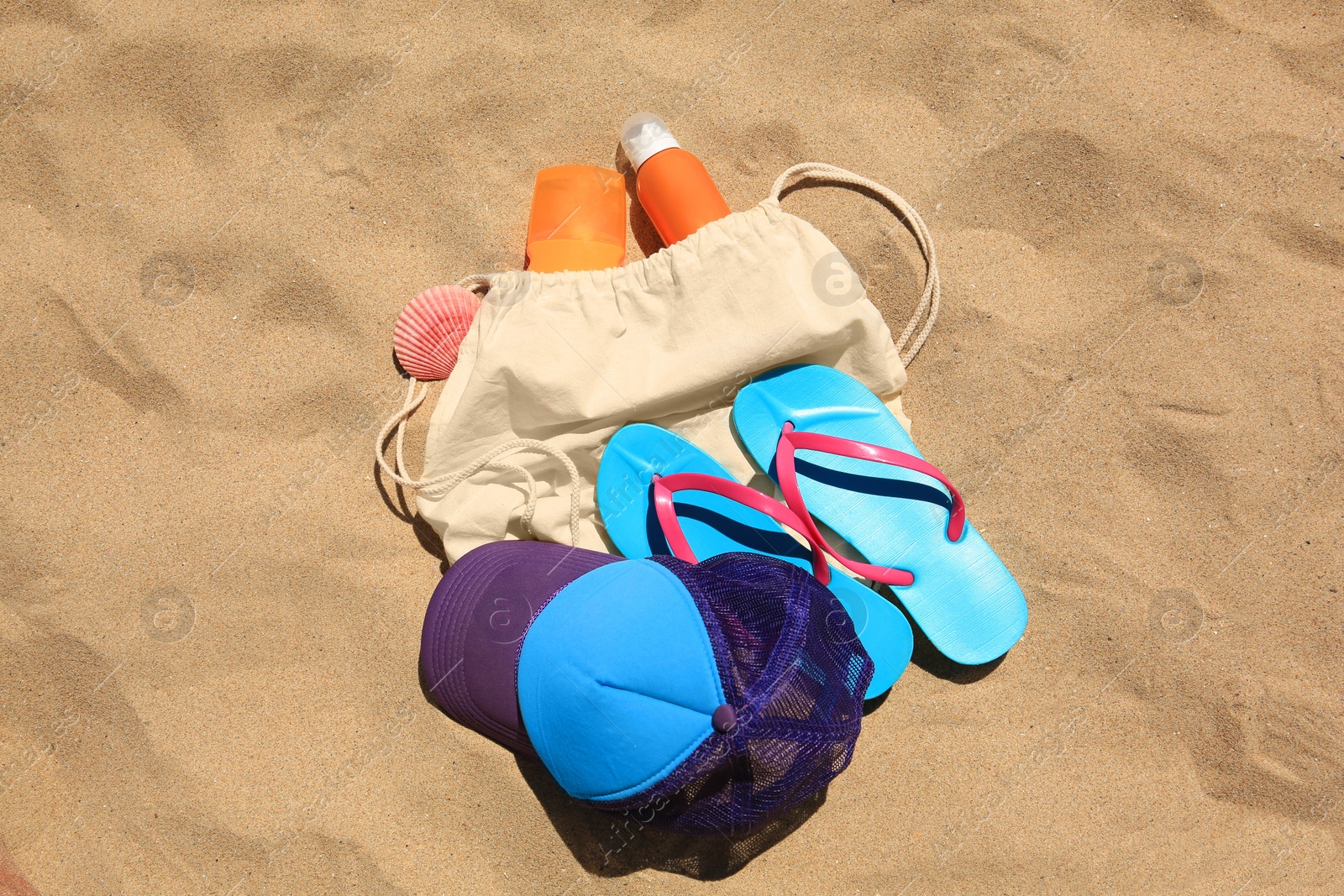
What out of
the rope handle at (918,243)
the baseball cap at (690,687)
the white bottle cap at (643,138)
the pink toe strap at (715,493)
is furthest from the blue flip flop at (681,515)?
the white bottle cap at (643,138)

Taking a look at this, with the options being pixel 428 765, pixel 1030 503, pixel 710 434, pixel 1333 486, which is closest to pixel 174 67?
pixel 710 434

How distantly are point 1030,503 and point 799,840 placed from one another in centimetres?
98

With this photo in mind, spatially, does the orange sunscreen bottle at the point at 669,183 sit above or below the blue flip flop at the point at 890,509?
above

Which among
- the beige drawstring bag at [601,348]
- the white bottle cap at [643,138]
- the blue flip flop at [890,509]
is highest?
the white bottle cap at [643,138]

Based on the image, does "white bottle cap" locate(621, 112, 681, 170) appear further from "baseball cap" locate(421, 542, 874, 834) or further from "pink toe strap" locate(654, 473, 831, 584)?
"baseball cap" locate(421, 542, 874, 834)

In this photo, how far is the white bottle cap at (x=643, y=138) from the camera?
1928 millimetres

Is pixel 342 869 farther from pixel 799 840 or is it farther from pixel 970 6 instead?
pixel 970 6

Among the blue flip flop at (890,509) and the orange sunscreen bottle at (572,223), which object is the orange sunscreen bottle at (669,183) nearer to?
the orange sunscreen bottle at (572,223)

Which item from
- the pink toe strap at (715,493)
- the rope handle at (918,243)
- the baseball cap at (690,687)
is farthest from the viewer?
the rope handle at (918,243)

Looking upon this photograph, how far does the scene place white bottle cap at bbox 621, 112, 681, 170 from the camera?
6.32 feet

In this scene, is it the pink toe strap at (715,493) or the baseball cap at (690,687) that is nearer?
the baseball cap at (690,687)

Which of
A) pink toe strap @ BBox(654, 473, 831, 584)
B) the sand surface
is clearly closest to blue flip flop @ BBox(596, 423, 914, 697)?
pink toe strap @ BBox(654, 473, 831, 584)

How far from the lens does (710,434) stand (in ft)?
6.47

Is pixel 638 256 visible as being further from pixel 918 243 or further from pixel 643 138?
pixel 918 243
